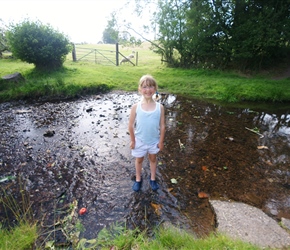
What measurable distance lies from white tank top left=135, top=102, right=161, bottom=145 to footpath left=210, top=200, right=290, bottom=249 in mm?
1550

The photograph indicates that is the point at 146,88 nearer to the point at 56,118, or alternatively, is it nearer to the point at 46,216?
the point at 46,216

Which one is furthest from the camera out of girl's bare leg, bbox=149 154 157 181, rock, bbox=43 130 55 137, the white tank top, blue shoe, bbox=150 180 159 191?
rock, bbox=43 130 55 137

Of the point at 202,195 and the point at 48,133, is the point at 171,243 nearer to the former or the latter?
the point at 202,195

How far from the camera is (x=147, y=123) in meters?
2.91

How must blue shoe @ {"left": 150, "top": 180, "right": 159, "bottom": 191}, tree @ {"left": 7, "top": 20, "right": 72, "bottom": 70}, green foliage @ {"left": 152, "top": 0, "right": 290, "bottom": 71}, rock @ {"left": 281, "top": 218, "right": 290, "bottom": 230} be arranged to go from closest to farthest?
rock @ {"left": 281, "top": 218, "right": 290, "bottom": 230} → blue shoe @ {"left": 150, "top": 180, "right": 159, "bottom": 191} → tree @ {"left": 7, "top": 20, "right": 72, "bottom": 70} → green foliage @ {"left": 152, "top": 0, "right": 290, "bottom": 71}

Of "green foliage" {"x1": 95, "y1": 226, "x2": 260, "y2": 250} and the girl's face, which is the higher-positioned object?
the girl's face

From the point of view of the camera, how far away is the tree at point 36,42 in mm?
9836

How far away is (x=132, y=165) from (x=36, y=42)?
30.9 feet

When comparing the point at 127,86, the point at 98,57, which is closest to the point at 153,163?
the point at 127,86

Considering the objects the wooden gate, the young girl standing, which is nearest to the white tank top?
the young girl standing

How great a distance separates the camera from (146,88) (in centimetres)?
281

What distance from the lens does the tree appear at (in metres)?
9.84

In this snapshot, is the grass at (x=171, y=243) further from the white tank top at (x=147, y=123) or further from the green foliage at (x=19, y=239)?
the white tank top at (x=147, y=123)

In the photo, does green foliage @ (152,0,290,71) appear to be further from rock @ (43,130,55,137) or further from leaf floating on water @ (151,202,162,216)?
leaf floating on water @ (151,202,162,216)
